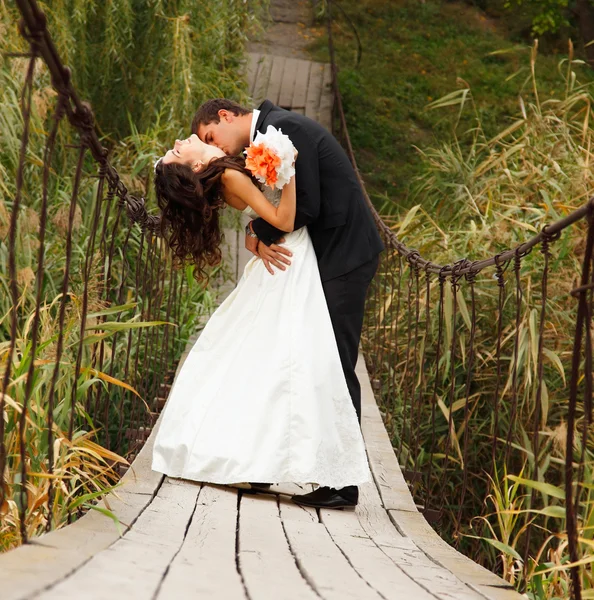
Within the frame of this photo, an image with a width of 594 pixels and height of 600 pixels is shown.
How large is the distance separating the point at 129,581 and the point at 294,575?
1.39 ft

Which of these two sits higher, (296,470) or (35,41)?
(35,41)

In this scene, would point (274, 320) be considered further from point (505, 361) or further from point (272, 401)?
point (505, 361)

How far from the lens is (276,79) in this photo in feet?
33.8

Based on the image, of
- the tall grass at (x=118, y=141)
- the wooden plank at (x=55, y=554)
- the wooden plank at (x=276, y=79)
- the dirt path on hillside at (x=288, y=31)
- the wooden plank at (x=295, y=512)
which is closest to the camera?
the wooden plank at (x=55, y=554)

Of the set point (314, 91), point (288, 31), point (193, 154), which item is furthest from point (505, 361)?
point (288, 31)

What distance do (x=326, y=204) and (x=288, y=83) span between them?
7.51m

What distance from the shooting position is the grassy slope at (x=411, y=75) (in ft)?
34.2

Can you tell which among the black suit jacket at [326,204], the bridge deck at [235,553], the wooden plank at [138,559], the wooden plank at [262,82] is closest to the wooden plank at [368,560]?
the bridge deck at [235,553]

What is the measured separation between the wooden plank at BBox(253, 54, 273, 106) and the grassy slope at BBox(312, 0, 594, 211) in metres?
0.97

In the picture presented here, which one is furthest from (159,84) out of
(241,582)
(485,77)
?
(485,77)

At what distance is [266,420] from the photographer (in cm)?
284

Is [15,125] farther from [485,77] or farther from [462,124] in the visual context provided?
[485,77]

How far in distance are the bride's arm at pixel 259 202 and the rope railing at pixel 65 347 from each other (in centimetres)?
40

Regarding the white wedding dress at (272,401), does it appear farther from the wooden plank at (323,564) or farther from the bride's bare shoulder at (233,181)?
the wooden plank at (323,564)
